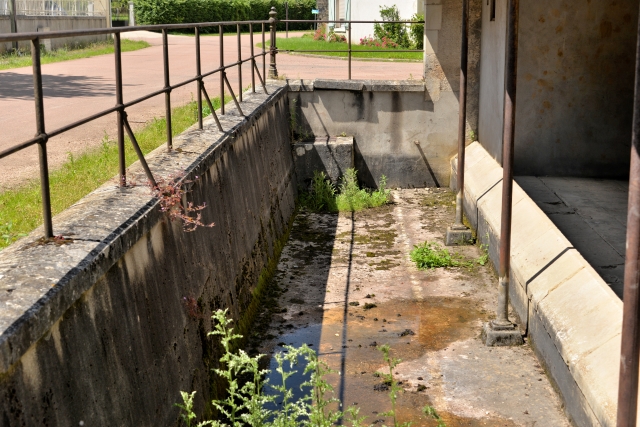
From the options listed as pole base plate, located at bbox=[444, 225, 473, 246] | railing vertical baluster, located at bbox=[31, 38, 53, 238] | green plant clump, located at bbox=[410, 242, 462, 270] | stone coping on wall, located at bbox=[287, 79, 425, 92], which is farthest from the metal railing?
railing vertical baluster, located at bbox=[31, 38, 53, 238]

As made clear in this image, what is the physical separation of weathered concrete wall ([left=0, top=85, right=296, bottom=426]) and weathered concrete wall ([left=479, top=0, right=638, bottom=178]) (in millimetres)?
4733

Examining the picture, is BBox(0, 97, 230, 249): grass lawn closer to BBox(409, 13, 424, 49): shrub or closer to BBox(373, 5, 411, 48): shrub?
BBox(409, 13, 424, 49): shrub

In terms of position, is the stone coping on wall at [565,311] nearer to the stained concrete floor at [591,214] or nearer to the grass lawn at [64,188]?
the stained concrete floor at [591,214]

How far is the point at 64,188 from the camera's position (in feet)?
23.2

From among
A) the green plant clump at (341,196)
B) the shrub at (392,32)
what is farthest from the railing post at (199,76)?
the shrub at (392,32)

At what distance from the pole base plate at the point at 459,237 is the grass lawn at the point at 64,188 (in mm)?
3645

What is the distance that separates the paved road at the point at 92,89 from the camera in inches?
385

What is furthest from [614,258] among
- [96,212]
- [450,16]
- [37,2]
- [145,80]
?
[37,2]

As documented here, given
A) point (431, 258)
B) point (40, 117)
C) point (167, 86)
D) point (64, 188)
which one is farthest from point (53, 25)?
point (40, 117)

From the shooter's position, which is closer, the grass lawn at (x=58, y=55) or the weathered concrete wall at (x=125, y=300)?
the weathered concrete wall at (x=125, y=300)

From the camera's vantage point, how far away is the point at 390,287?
886cm

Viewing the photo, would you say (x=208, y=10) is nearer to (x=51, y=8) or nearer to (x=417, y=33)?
(x=51, y=8)

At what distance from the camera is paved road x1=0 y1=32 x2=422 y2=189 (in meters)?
9.77

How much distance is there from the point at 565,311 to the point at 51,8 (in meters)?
29.4
